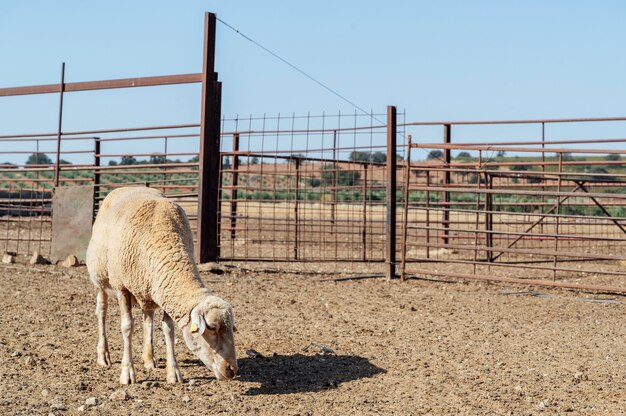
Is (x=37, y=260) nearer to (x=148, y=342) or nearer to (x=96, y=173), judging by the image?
(x=96, y=173)

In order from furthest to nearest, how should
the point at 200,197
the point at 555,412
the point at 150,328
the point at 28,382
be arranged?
the point at 200,197, the point at 150,328, the point at 28,382, the point at 555,412

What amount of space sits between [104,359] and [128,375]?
0.64 metres

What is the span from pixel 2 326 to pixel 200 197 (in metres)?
4.53

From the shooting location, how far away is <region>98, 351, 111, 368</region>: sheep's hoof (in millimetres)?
6421

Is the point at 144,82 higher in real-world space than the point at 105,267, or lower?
higher

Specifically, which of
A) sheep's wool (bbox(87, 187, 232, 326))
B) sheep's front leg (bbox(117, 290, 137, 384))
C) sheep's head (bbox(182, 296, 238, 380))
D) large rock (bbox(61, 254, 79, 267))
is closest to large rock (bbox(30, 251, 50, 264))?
large rock (bbox(61, 254, 79, 267))

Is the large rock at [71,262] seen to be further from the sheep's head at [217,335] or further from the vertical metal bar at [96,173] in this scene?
the sheep's head at [217,335]

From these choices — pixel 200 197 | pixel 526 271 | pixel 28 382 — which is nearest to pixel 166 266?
pixel 28 382

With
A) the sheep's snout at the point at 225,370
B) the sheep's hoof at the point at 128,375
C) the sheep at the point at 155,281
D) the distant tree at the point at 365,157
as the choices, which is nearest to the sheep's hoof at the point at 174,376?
the sheep at the point at 155,281

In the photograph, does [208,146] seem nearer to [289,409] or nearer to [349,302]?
[349,302]

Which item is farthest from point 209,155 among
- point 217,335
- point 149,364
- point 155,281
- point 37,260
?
point 217,335

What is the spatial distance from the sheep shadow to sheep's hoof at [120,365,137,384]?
Result: 826mm

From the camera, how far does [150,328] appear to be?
628 centimetres

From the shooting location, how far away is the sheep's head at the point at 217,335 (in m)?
5.41
